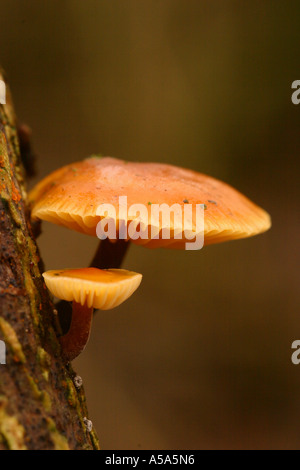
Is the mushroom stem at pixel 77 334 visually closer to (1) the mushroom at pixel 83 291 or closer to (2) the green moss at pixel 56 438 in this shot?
(1) the mushroom at pixel 83 291

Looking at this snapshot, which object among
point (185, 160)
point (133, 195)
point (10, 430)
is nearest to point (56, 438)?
point (10, 430)

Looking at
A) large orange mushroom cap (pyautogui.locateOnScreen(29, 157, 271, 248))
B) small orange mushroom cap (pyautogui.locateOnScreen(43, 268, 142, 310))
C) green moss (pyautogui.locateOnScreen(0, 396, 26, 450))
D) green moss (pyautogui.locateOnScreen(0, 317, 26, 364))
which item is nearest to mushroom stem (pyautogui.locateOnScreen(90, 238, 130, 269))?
large orange mushroom cap (pyautogui.locateOnScreen(29, 157, 271, 248))

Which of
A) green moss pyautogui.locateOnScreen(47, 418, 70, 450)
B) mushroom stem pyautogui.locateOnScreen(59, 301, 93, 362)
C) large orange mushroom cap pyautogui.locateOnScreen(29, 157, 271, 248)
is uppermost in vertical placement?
large orange mushroom cap pyautogui.locateOnScreen(29, 157, 271, 248)

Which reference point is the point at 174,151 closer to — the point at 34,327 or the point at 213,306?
the point at 213,306

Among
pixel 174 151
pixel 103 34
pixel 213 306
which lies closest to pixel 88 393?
pixel 213 306

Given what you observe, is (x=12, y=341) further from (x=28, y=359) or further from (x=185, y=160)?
(x=185, y=160)

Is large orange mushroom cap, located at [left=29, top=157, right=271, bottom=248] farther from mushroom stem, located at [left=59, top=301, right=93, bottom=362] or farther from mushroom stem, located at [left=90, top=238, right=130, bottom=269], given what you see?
mushroom stem, located at [left=59, top=301, right=93, bottom=362]
